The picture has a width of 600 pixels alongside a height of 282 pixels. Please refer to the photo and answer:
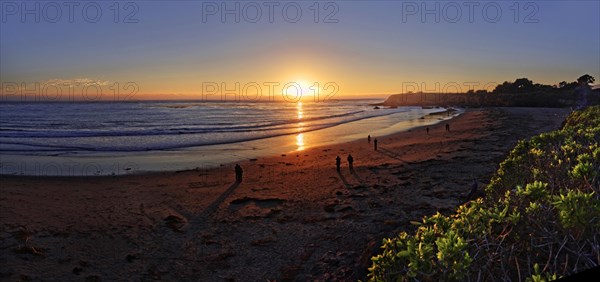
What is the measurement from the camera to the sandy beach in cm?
791

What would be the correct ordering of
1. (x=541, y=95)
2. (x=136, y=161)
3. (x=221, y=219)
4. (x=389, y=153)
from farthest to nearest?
(x=541, y=95)
(x=389, y=153)
(x=136, y=161)
(x=221, y=219)

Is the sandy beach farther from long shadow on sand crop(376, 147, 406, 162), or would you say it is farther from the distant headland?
the distant headland

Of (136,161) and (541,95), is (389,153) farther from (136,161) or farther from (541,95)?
(541,95)

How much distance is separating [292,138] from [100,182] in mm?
19352

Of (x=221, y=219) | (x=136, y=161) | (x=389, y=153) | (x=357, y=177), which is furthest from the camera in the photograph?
(x=389, y=153)

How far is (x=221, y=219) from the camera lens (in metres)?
11.0

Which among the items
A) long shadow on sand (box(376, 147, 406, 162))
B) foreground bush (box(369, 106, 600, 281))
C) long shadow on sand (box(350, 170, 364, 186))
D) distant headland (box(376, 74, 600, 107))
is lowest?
long shadow on sand (box(350, 170, 364, 186))

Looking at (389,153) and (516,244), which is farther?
(389,153)

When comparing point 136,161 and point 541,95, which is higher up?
point 541,95

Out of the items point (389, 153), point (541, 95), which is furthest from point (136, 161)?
point (541, 95)

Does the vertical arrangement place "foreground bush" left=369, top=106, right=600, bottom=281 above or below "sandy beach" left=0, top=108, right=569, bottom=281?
above

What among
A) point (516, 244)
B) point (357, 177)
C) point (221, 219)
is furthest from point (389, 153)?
point (516, 244)

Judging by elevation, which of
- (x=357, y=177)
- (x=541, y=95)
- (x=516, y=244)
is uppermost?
(x=541, y=95)

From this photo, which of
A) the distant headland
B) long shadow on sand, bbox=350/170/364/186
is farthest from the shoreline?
the distant headland
